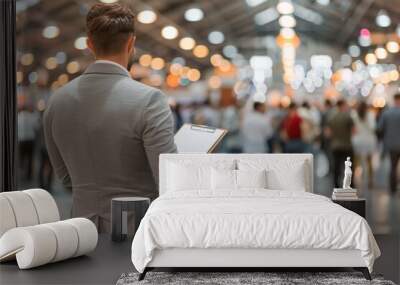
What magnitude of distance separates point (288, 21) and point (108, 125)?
776 centimetres

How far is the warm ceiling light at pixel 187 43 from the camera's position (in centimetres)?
1155

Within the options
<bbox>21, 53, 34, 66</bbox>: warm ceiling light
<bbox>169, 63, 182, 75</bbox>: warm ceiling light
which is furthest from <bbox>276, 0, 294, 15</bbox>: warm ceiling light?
<bbox>21, 53, 34, 66</bbox>: warm ceiling light

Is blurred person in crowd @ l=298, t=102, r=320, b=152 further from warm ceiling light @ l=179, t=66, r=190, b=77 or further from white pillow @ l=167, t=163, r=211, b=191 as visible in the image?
white pillow @ l=167, t=163, r=211, b=191

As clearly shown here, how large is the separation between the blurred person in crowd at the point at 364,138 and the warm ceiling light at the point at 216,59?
6.66 feet

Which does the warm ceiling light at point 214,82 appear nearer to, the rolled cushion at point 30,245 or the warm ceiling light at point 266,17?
the warm ceiling light at point 266,17

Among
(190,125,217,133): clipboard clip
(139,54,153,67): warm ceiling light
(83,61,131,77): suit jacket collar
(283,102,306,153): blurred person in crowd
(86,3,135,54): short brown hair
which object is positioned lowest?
(283,102,306,153): blurred person in crowd

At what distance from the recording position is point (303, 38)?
11172 millimetres

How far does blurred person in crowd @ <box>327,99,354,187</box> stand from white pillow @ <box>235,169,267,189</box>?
16.8 ft

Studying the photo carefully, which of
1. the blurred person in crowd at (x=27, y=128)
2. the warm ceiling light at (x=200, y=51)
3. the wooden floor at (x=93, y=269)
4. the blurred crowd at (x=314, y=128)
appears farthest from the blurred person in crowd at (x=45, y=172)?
the wooden floor at (x=93, y=269)

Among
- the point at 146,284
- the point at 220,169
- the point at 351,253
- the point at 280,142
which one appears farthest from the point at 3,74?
the point at 280,142

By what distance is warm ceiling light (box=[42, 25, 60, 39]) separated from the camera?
12102 millimetres

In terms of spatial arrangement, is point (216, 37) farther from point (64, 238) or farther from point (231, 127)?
point (64, 238)

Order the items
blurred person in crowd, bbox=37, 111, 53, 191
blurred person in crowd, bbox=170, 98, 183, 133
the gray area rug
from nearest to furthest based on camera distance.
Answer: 1. the gray area rug
2. blurred person in crowd, bbox=170, 98, 183, 133
3. blurred person in crowd, bbox=37, 111, 53, 191

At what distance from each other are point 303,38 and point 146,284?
23.3 ft
